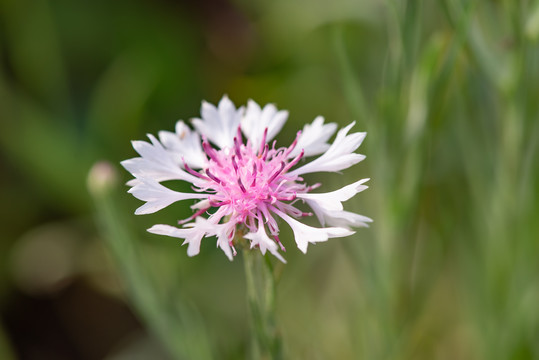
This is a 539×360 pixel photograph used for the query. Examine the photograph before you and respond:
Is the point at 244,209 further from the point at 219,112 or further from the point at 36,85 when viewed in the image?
the point at 36,85

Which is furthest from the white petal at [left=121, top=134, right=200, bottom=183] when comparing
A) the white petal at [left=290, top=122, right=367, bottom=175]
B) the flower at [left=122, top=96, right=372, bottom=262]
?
the white petal at [left=290, top=122, right=367, bottom=175]

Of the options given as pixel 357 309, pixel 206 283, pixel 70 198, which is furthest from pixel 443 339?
pixel 70 198

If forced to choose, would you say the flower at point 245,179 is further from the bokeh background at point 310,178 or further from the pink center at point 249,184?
the bokeh background at point 310,178

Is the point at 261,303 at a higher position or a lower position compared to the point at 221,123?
lower

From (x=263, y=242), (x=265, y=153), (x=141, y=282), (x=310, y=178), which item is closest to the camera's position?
→ (x=263, y=242)

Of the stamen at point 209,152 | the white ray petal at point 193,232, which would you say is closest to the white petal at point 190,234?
the white ray petal at point 193,232

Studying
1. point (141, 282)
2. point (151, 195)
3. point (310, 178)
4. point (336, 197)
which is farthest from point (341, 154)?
point (310, 178)

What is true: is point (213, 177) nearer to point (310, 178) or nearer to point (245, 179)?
point (245, 179)
